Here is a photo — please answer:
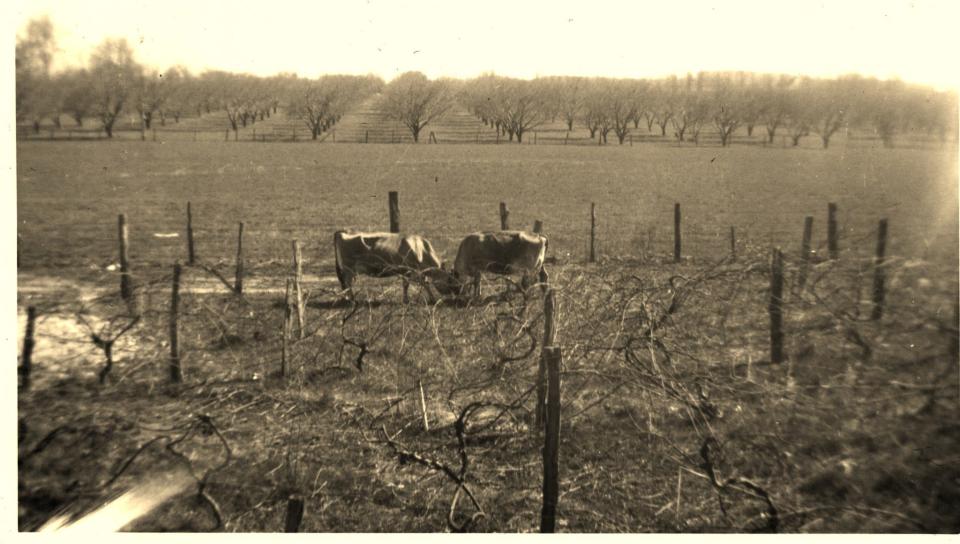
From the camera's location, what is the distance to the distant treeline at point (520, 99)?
8797 millimetres

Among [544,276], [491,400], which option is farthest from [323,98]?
[491,400]

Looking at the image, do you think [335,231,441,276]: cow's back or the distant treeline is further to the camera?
[335,231,441,276]: cow's back

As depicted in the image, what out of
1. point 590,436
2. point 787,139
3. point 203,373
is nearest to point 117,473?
point 203,373

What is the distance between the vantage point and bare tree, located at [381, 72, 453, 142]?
10.2 meters

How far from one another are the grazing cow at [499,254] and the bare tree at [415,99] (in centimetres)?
243

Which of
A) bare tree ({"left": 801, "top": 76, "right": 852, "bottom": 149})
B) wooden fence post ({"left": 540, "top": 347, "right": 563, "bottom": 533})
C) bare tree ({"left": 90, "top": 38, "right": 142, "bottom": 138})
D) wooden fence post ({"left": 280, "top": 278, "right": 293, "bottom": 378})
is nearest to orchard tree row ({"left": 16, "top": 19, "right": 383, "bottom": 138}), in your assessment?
bare tree ({"left": 90, "top": 38, "right": 142, "bottom": 138})

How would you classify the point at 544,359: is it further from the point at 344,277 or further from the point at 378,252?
the point at 344,277

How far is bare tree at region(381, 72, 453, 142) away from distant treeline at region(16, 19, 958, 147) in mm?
36

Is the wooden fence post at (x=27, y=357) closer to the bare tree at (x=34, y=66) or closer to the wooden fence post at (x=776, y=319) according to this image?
the bare tree at (x=34, y=66)

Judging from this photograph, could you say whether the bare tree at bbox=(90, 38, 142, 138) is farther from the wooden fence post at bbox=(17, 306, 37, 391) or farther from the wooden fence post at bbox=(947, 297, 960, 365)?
the wooden fence post at bbox=(947, 297, 960, 365)

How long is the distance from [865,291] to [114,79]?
11692mm

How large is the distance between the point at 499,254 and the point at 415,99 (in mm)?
4083

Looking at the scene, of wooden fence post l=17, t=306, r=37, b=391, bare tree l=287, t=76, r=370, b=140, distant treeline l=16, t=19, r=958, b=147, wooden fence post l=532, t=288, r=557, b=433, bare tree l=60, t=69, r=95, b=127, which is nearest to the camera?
wooden fence post l=532, t=288, r=557, b=433

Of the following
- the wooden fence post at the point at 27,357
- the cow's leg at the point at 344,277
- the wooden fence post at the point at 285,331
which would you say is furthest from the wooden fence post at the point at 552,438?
the cow's leg at the point at 344,277
